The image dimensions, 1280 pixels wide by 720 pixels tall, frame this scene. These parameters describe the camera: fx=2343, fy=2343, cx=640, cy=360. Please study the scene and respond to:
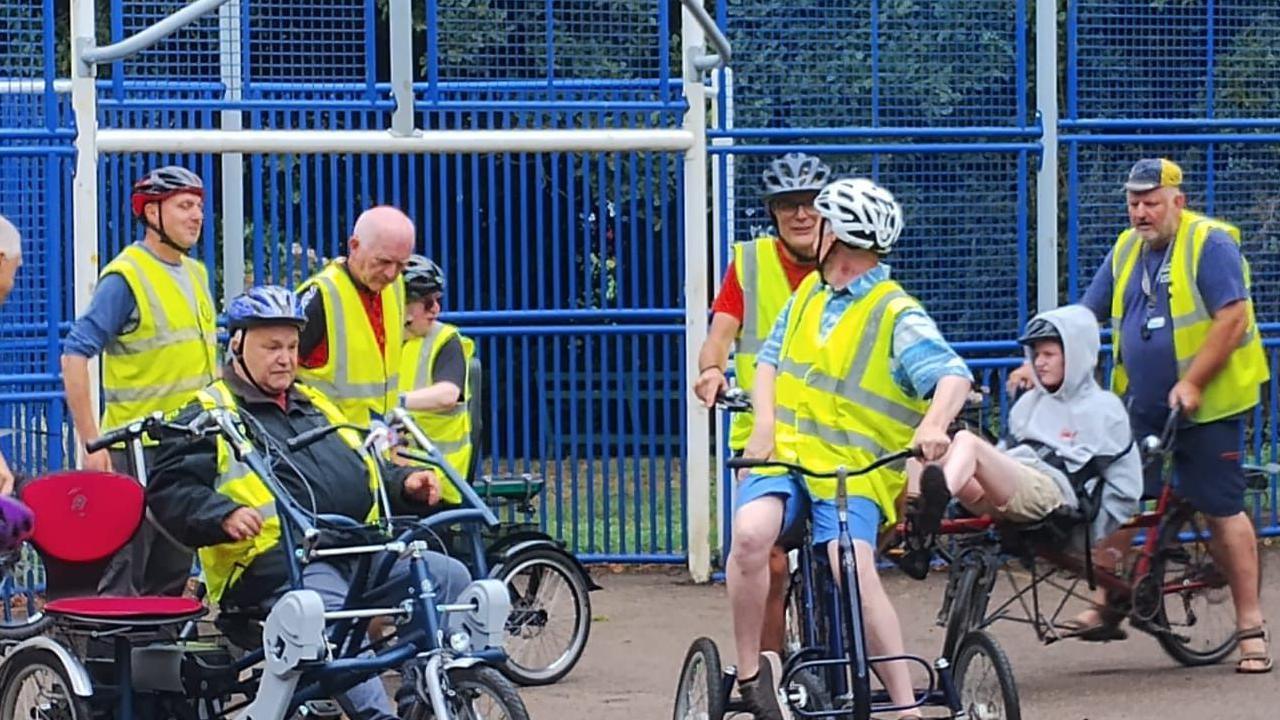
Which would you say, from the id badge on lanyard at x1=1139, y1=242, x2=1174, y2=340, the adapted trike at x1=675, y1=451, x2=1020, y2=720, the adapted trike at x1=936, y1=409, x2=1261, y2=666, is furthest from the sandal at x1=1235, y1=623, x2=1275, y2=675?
the adapted trike at x1=675, y1=451, x2=1020, y2=720

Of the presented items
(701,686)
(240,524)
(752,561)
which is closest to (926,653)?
(701,686)

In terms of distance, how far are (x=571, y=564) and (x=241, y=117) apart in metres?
3.19

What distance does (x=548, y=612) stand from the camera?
30.9 feet

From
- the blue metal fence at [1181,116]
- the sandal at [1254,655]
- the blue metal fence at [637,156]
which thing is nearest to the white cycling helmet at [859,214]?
the sandal at [1254,655]

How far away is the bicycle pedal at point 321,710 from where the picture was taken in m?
6.79

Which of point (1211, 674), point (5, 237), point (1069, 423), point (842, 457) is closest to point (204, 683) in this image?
point (5, 237)

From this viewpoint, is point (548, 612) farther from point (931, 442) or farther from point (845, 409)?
point (931, 442)

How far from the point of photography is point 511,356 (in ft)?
37.7

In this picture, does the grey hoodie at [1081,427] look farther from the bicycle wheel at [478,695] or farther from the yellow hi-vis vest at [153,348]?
the yellow hi-vis vest at [153,348]

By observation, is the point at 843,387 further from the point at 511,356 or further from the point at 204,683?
the point at 511,356

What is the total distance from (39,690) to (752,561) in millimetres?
2216

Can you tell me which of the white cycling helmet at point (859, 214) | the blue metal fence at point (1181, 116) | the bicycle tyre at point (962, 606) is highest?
the blue metal fence at point (1181, 116)

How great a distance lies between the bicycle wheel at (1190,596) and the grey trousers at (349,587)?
3.19 metres

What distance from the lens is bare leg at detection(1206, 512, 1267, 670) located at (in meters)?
9.25
